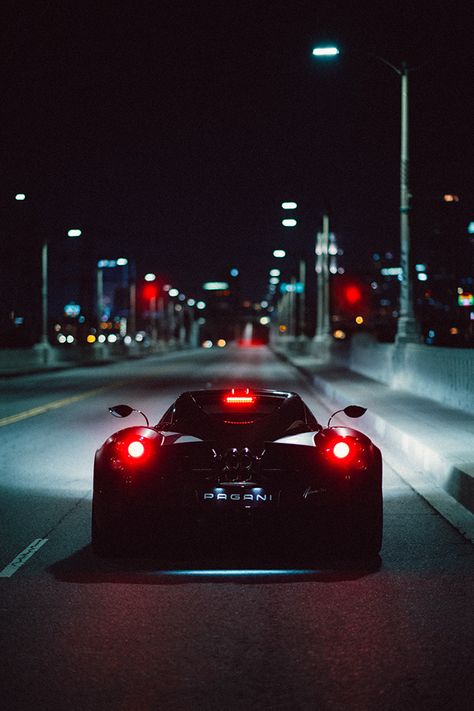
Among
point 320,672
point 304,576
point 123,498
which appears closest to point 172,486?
point 123,498

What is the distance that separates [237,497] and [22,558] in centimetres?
180

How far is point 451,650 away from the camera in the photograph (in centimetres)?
562

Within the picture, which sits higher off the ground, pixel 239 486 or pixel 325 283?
pixel 325 283

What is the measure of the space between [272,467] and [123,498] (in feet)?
3.43

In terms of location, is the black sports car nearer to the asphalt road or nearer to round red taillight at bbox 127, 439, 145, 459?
round red taillight at bbox 127, 439, 145, 459

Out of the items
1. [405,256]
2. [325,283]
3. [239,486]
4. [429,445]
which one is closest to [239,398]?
[239,486]

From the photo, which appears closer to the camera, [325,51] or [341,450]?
[341,450]

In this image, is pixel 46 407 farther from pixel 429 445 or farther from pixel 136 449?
pixel 136 449

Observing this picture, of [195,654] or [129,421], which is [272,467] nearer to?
[195,654]

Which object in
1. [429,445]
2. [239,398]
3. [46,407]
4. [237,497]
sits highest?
[239,398]

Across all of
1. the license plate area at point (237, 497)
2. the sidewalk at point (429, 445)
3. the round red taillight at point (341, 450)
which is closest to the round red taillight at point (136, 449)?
the license plate area at point (237, 497)

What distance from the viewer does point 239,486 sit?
730 centimetres

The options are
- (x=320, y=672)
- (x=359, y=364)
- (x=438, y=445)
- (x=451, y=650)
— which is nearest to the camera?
(x=320, y=672)

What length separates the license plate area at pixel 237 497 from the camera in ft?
23.9
